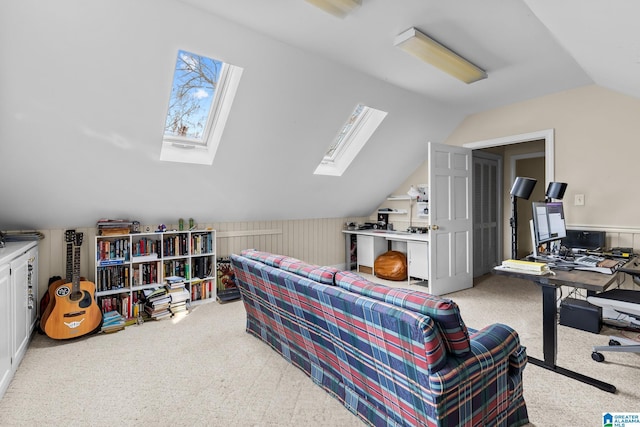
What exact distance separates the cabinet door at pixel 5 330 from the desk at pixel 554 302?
3.41 meters

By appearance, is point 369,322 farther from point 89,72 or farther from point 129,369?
point 89,72

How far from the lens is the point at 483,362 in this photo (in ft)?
4.69

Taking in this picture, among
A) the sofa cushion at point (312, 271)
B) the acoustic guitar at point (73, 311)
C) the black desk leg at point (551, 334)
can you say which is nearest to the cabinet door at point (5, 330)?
the acoustic guitar at point (73, 311)

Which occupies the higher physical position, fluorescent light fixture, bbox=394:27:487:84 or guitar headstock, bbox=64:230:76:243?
fluorescent light fixture, bbox=394:27:487:84

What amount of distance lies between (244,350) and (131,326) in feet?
4.66

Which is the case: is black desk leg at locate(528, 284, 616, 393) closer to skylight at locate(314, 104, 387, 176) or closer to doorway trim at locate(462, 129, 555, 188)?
doorway trim at locate(462, 129, 555, 188)

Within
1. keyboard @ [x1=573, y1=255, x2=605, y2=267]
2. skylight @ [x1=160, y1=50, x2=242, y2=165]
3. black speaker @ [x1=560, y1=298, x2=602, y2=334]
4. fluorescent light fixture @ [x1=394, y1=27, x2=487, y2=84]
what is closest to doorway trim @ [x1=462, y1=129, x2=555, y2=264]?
keyboard @ [x1=573, y1=255, x2=605, y2=267]

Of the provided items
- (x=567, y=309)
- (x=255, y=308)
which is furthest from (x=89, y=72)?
(x=567, y=309)

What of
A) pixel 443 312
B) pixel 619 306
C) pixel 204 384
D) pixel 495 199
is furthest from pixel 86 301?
pixel 495 199

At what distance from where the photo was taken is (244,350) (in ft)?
8.63

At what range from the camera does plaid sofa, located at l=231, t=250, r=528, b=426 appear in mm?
1316

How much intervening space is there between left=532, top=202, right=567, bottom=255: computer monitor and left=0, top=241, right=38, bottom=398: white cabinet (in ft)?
12.8

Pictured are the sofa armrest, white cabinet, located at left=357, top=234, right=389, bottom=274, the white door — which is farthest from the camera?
white cabinet, located at left=357, top=234, right=389, bottom=274

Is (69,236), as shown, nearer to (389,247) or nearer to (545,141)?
(389,247)
